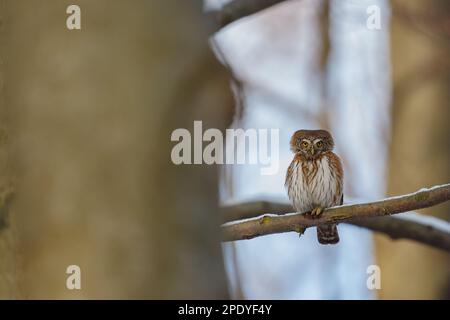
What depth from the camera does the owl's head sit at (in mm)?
1577

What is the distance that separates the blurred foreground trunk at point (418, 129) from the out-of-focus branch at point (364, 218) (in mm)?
362

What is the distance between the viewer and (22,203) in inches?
20.0

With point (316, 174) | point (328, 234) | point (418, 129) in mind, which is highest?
point (418, 129)

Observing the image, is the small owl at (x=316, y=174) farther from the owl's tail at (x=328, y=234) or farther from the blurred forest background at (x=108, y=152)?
the blurred forest background at (x=108, y=152)

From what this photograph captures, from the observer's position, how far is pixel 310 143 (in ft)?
5.20

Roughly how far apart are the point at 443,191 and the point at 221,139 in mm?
568

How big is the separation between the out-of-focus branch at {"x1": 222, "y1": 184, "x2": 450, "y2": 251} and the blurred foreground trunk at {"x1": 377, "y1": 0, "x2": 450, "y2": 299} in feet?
1.19

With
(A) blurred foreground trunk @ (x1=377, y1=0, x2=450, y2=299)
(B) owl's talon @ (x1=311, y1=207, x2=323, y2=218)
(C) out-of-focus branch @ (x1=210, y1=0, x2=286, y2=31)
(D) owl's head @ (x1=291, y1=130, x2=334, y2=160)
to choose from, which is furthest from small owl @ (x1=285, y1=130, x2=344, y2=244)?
(C) out-of-focus branch @ (x1=210, y1=0, x2=286, y2=31)

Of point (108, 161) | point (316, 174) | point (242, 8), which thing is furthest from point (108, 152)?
point (316, 174)

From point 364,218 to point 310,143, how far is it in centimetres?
38

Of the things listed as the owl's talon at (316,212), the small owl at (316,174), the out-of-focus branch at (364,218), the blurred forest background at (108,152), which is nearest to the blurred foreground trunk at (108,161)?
the blurred forest background at (108,152)

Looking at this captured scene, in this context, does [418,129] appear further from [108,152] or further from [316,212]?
[108,152]

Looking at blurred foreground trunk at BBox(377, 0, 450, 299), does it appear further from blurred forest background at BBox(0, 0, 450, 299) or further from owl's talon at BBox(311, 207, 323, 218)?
blurred forest background at BBox(0, 0, 450, 299)

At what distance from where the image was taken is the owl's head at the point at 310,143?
1577 mm
